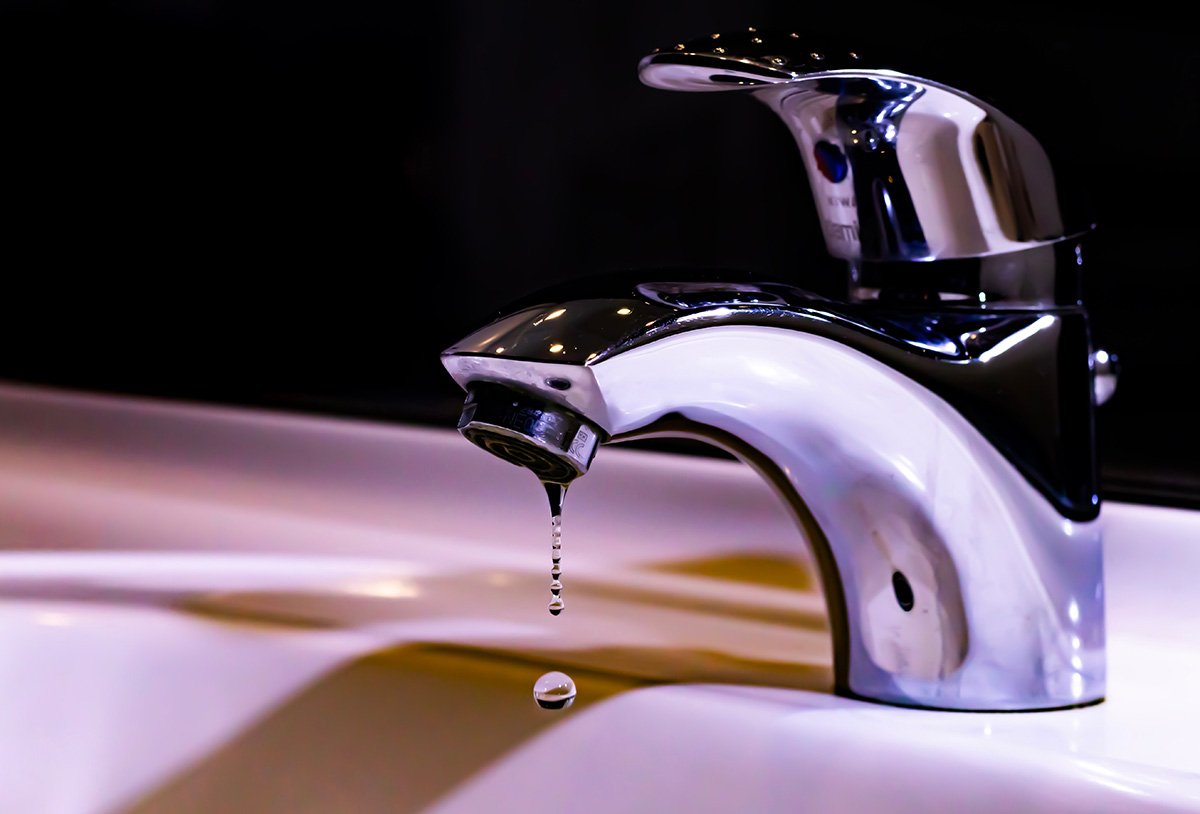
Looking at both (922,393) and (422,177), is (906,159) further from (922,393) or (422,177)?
(422,177)

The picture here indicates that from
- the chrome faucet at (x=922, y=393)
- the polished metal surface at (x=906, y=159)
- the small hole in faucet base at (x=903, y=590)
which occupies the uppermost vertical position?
the polished metal surface at (x=906, y=159)

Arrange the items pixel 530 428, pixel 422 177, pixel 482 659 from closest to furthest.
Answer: pixel 530 428 → pixel 482 659 → pixel 422 177

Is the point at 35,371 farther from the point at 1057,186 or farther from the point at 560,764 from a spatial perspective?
the point at 1057,186

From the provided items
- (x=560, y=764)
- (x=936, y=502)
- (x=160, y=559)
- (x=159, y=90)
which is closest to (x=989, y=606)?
(x=936, y=502)

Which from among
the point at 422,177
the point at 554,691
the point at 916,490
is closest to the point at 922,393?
the point at 916,490

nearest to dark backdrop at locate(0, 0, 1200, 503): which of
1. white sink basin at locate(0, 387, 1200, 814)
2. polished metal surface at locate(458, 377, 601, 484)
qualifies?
white sink basin at locate(0, 387, 1200, 814)

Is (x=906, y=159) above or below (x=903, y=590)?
above

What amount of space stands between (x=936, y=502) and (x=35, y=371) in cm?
58

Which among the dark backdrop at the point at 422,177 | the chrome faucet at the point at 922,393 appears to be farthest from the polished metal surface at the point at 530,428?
the dark backdrop at the point at 422,177

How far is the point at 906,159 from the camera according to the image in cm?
33

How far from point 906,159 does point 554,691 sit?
180mm

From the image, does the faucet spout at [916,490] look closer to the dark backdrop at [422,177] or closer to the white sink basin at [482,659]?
the white sink basin at [482,659]

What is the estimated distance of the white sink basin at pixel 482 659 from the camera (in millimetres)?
334

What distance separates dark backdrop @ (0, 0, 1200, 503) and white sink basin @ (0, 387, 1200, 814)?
0.22 ft
